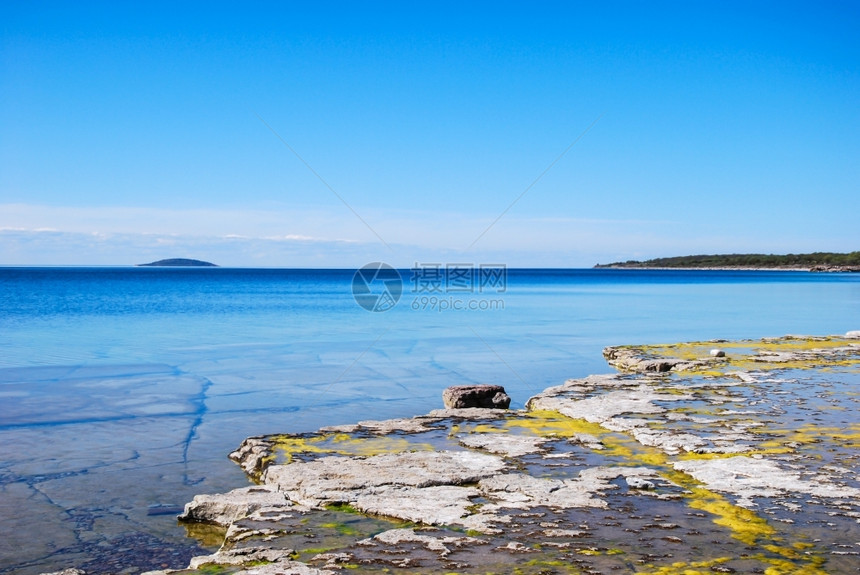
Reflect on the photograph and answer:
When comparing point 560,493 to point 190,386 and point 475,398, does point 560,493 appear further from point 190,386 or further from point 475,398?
point 190,386

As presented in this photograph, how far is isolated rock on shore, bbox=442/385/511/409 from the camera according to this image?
498 inches

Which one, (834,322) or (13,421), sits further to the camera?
(834,322)

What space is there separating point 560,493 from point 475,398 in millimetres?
5625

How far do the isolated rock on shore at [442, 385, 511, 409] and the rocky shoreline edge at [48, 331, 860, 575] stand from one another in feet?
1.68

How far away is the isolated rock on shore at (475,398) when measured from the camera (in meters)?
12.6

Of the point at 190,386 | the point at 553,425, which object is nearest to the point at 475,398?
the point at 553,425

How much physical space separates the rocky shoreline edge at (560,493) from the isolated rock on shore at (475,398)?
513mm

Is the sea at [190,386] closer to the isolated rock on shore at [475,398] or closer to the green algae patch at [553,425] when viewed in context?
the isolated rock on shore at [475,398]

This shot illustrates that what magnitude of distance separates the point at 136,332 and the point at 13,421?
66.3 feet

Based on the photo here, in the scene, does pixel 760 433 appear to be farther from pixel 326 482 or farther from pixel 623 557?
pixel 326 482

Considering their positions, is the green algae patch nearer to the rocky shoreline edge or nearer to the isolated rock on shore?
the rocky shoreline edge

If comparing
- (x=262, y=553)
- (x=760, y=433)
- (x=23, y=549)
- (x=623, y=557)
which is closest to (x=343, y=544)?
(x=262, y=553)

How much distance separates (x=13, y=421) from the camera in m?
12.6

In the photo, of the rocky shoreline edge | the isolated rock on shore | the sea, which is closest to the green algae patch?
the rocky shoreline edge
